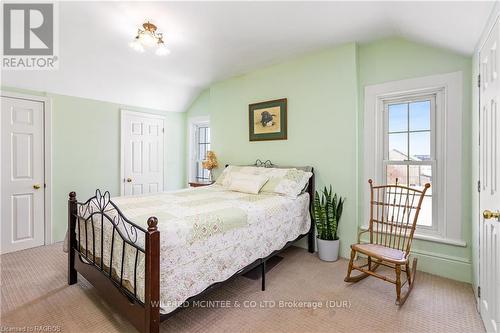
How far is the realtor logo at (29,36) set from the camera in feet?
8.05

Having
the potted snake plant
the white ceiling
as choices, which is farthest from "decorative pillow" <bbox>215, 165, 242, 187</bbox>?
the white ceiling

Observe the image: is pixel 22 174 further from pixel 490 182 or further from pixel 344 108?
pixel 490 182

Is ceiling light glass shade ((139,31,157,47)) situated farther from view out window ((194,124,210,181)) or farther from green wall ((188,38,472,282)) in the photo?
view out window ((194,124,210,181))

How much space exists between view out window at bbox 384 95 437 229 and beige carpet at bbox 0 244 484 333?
3.11 feet

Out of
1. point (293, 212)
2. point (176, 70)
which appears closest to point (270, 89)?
point (176, 70)

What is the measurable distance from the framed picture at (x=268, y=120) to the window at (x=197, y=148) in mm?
1539

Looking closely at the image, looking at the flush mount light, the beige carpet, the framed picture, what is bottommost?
the beige carpet

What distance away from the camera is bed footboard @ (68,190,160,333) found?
143 centimetres

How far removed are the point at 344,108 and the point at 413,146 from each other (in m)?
0.88

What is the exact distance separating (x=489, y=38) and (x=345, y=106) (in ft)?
4.76

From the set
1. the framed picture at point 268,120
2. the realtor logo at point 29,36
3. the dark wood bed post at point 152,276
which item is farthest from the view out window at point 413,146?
the realtor logo at point 29,36

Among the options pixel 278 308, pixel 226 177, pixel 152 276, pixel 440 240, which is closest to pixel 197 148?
pixel 226 177

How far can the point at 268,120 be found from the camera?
147 inches

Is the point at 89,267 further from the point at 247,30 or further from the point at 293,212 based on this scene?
the point at 247,30
